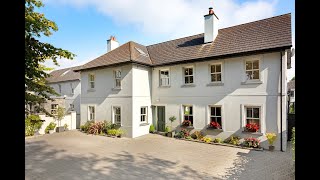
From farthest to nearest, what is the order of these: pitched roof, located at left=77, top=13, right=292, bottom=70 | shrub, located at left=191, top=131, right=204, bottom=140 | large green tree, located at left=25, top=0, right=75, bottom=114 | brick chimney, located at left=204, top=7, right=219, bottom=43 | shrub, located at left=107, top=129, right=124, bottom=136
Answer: shrub, located at left=107, top=129, right=124, bottom=136 < brick chimney, located at left=204, top=7, right=219, bottom=43 < shrub, located at left=191, top=131, right=204, bottom=140 < pitched roof, located at left=77, top=13, right=292, bottom=70 < large green tree, located at left=25, top=0, right=75, bottom=114

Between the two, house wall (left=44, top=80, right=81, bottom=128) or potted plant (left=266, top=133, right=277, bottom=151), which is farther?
house wall (left=44, top=80, right=81, bottom=128)

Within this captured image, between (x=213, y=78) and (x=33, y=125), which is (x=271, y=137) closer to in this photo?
(x=213, y=78)

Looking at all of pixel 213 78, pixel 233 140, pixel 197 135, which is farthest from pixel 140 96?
pixel 233 140

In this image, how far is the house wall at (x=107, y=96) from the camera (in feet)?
53.0

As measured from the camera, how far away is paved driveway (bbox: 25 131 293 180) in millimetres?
Answer: 8273

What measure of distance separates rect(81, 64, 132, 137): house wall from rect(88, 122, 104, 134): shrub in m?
0.67

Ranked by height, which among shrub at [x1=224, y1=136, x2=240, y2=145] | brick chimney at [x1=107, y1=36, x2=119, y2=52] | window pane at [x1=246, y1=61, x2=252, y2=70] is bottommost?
shrub at [x1=224, y1=136, x2=240, y2=145]

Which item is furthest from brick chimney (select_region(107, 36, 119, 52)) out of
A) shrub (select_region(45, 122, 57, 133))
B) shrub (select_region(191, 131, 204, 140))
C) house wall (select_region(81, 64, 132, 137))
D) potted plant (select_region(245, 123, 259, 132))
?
potted plant (select_region(245, 123, 259, 132))

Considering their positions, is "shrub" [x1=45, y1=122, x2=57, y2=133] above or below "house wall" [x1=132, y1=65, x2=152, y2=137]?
below

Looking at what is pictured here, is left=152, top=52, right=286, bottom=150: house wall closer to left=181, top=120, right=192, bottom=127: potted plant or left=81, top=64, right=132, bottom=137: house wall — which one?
left=181, top=120, right=192, bottom=127: potted plant

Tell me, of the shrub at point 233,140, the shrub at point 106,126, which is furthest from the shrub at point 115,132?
the shrub at point 233,140
